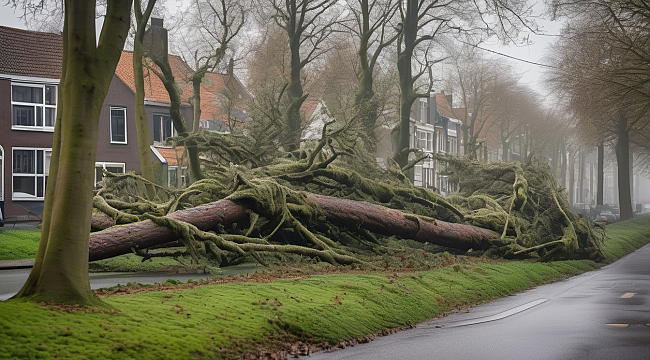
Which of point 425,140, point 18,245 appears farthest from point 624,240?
point 425,140

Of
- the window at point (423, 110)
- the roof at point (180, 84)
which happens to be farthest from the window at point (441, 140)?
the roof at point (180, 84)

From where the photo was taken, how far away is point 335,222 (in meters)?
15.5

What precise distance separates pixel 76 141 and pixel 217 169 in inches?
363

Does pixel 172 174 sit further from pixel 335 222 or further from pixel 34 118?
pixel 335 222

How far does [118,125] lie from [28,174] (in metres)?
6.49

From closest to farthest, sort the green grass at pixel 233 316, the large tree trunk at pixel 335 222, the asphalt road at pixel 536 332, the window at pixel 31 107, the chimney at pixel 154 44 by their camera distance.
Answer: the green grass at pixel 233 316 → the asphalt road at pixel 536 332 → the large tree trunk at pixel 335 222 → the chimney at pixel 154 44 → the window at pixel 31 107

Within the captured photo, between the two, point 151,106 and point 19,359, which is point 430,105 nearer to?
point 151,106

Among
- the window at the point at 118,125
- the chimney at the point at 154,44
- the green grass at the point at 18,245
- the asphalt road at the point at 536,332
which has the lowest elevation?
the asphalt road at the point at 536,332

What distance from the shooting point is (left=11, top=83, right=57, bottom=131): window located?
39531mm

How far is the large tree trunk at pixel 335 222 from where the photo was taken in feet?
39.7

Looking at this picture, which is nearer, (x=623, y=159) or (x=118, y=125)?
(x=118, y=125)

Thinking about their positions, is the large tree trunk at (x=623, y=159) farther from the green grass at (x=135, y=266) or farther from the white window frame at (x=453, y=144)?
the white window frame at (x=453, y=144)

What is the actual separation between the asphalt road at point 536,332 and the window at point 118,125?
112 ft

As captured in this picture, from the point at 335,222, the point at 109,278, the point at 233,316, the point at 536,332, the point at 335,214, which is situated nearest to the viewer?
the point at 233,316
